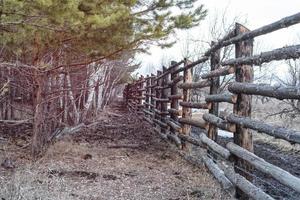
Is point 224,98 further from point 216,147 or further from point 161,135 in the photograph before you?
point 161,135

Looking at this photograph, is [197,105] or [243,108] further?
[197,105]

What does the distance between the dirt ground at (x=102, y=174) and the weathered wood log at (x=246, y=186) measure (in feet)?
0.71

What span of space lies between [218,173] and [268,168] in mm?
1700

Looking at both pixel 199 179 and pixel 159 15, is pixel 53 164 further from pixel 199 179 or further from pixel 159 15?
pixel 159 15

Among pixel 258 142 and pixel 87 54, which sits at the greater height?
pixel 87 54

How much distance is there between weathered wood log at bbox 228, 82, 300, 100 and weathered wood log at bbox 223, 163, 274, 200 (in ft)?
2.90

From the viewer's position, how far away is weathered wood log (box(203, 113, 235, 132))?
5070mm

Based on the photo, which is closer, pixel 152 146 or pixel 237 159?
pixel 237 159

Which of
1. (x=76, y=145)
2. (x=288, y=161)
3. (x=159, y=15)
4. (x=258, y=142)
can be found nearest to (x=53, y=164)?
(x=76, y=145)

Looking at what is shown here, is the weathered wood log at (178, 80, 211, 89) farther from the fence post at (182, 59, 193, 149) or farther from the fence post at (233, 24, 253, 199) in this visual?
the fence post at (233, 24, 253, 199)

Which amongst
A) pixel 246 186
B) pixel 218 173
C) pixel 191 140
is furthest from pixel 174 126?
pixel 246 186

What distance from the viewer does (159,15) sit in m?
8.02

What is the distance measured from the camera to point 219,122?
561cm

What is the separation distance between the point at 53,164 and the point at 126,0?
9.05ft
